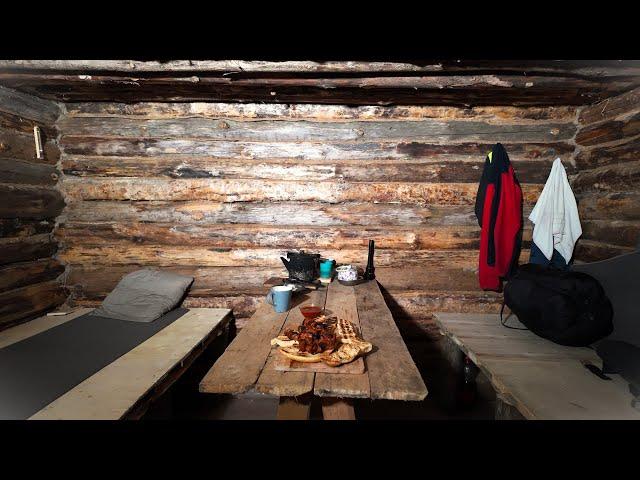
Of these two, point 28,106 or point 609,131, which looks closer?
point 609,131

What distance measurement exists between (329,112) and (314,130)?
0.28 meters

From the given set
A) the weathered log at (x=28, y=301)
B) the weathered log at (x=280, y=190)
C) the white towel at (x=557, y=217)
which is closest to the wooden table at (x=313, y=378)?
the weathered log at (x=280, y=190)

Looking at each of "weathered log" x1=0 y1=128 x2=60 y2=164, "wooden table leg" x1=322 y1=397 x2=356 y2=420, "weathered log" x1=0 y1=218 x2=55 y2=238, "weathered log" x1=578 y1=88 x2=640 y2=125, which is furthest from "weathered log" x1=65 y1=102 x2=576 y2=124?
"wooden table leg" x1=322 y1=397 x2=356 y2=420

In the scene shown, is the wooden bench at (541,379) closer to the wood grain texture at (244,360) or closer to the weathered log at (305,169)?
the wood grain texture at (244,360)

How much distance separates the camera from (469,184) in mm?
3498

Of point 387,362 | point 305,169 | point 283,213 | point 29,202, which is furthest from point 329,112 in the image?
point 29,202

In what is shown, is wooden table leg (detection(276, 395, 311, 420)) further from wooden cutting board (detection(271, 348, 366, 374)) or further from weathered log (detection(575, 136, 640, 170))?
weathered log (detection(575, 136, 640, 170))

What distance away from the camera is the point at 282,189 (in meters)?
3.51

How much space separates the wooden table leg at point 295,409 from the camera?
4.82 feet

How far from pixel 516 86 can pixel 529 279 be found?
186 cm

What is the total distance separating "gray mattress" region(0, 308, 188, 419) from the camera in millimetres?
1839

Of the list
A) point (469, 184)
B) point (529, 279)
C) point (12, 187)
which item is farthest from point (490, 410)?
point (12, 187)

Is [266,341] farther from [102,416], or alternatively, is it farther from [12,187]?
[12,187]

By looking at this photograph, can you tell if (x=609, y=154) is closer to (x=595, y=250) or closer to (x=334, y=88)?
(x=595, y=250)
